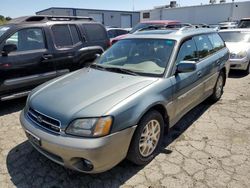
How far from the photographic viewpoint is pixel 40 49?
529 centimetres

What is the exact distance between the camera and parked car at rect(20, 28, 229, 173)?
2447mm

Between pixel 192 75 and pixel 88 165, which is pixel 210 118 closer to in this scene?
pixel 192 75

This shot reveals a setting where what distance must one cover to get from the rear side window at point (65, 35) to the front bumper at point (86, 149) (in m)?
3.41

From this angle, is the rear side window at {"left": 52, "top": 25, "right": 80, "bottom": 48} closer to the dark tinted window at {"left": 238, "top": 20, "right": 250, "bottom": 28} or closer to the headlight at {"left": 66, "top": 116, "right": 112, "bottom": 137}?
the headlight at {"left": 66, "top": 116, "right": 112, "bottom": 137}

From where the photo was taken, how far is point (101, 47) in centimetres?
655

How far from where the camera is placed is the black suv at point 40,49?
480 cm

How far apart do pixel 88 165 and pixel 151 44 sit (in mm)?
2110

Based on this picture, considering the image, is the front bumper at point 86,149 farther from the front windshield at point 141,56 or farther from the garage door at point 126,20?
the garage door at point 126,20

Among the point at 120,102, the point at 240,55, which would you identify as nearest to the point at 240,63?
the point at 240,55

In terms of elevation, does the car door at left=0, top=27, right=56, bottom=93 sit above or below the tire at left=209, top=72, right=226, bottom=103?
above

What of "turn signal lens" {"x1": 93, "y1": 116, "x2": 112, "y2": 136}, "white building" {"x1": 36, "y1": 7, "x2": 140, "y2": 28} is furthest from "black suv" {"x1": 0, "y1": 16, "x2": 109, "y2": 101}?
"white building" {"x1": 36, "y1": 7, "x2": 140, "y2": 28}

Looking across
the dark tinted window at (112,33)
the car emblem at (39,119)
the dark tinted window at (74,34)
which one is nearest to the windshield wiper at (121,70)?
the car emblem at (39,119)

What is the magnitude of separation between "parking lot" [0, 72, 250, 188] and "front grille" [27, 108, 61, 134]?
0.67 meters

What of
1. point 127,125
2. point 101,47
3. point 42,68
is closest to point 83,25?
Result: point 101,47
